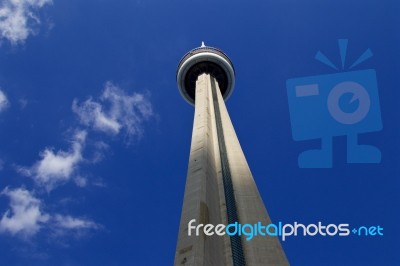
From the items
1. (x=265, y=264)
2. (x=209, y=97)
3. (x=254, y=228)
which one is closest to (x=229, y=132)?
(x=209, y=97)

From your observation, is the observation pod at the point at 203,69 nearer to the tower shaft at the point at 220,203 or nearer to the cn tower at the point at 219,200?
the cn tower at the point at 219,200

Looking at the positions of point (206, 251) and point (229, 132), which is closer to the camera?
point (206, 251)

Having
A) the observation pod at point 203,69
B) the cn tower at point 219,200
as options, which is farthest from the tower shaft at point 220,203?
the observation pod at point 203,69

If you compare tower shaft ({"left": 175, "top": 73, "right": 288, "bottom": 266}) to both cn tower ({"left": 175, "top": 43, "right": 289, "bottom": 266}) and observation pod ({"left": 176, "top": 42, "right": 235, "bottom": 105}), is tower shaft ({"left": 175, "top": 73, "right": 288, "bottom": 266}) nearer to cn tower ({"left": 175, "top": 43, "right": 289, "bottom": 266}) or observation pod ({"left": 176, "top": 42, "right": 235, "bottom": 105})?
cn tower ({"left": 175, "top": 43, "right": 289, "bottom": 266})

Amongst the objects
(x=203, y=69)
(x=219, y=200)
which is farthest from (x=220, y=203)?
(x=203, y=69)

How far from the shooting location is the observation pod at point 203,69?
41.0 m

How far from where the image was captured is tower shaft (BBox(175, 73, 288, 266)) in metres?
15.3

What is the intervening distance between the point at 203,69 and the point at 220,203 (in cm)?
2349

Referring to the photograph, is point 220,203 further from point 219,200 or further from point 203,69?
point 203,69

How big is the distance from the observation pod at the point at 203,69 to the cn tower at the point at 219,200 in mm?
8723

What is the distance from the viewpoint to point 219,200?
20531 millimetres

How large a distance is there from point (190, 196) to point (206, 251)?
3940 mm

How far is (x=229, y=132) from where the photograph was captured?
2817 centimetres

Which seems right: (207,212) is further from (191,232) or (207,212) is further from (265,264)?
(265,264)
